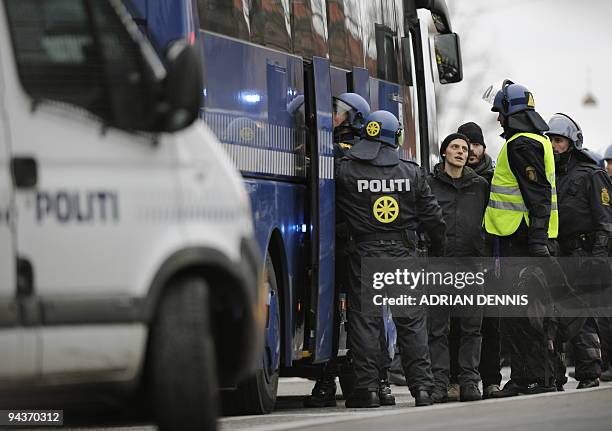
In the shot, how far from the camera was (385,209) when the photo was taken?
12.4m

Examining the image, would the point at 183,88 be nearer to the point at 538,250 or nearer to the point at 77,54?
the point at 77,54

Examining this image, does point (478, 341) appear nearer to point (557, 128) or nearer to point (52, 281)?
point (557, 128)

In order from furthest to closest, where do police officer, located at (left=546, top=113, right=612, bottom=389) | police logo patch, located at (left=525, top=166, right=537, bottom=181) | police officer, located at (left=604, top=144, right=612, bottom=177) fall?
police officer, located at (left=604, top=144, right=612, bottom=177) < police officer, located at (left=546, top=113, right=612, bottom=389) < police logo patch, located at (left=525, top=166, right=537, bottom=181)

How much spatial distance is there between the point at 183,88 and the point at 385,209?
606cm

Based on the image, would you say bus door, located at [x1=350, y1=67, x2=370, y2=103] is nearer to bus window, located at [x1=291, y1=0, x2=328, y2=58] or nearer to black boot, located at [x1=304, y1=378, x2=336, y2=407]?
bus window, located at [x1=291, y1=0, x2=328, y2=58]

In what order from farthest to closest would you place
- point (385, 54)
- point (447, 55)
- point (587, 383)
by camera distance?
point (447, 55) < point (587, 383) < point (385, 54)

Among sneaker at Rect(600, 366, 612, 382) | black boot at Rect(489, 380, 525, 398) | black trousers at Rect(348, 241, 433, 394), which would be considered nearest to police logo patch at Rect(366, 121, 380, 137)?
black trousers at Rect(348, 241, 433, 394)

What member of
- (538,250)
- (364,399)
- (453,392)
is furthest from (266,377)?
(538,250)

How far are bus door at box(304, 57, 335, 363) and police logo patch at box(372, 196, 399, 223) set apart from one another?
0.30 metres

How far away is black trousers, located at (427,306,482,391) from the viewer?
1324cm

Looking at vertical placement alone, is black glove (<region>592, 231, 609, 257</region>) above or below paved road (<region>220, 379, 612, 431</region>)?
above

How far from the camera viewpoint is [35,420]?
9.38 meters

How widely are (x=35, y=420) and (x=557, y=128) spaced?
22.0 feet

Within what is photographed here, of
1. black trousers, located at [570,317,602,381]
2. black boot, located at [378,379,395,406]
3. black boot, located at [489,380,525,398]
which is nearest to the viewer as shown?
black boot, located at [378,379,395,406]
